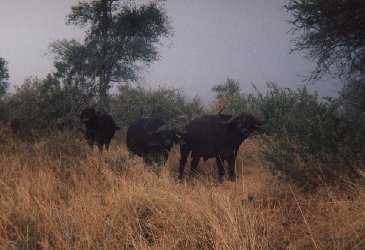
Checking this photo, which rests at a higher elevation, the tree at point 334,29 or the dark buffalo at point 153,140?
the tree at point 334,29

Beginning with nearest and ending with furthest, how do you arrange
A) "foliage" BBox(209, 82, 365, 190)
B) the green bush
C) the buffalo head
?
"foliage" BBox(209, 82, 365, 190)
the buffalo head
the green bush

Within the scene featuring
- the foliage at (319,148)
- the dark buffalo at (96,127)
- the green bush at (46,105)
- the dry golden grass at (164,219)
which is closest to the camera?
the dry golden grass at (164,219)

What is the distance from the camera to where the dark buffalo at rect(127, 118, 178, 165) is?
9.41 meters

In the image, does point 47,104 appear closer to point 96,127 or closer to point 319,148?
point 96,127

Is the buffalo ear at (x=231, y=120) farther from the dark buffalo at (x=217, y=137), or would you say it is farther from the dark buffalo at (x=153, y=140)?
the dark buffalo at (x=153, y=140)

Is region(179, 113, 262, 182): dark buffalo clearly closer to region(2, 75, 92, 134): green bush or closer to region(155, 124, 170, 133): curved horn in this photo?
region(155, 124, 170, 133): curved horn

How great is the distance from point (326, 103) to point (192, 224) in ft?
15.3

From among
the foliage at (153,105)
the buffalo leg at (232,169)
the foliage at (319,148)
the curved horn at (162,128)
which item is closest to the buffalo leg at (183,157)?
the curved horn at (162,128)

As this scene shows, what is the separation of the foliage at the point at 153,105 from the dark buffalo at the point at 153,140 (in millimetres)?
6146

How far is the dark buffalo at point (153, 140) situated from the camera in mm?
9412

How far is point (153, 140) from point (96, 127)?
2.94 meters

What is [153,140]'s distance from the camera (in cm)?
960

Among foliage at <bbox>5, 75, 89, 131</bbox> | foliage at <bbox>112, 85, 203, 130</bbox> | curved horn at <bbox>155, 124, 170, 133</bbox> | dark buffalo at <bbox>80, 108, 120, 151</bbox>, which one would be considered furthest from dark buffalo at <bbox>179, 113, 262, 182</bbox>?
foliage at <bbox>112, 85, 203, 130</bbox>

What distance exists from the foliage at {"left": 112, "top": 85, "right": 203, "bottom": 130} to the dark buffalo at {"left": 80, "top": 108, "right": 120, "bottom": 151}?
187 inches
